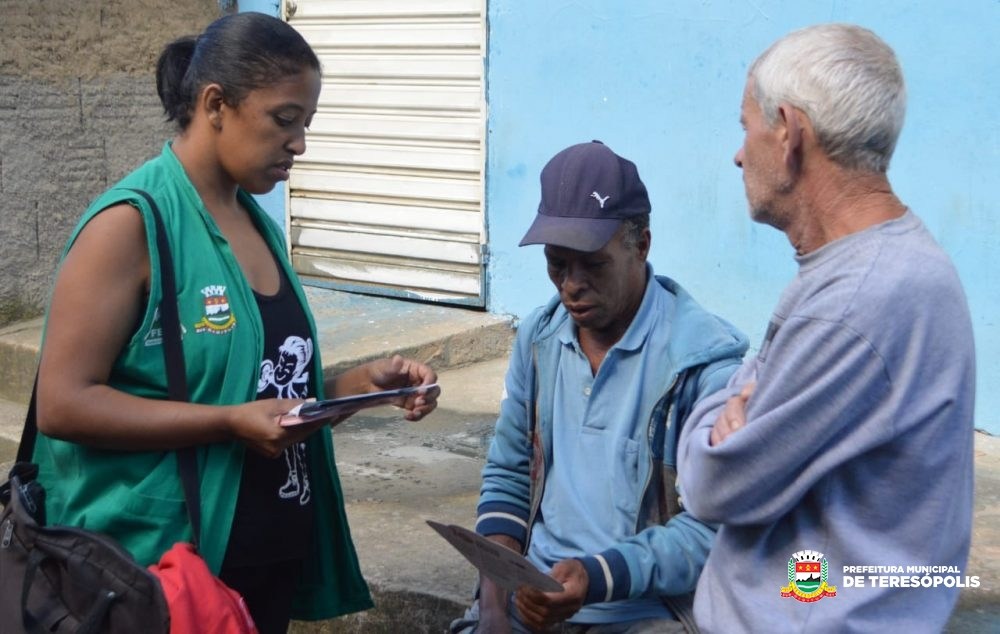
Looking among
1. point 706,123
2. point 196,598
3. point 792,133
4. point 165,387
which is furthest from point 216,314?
point 706,123

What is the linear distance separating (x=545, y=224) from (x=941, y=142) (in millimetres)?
2836

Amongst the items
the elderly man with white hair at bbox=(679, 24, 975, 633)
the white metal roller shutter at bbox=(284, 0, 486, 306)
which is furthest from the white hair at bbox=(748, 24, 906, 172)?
the white metal roller shutter at bbox=(284, 0, 486, 306)

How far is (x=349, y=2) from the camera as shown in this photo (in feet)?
22.7

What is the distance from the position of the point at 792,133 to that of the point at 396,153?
512 centimetres

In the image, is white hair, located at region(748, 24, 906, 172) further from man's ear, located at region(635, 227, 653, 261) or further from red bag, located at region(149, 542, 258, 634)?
red bag, located at region(149, 542, 258, 634)

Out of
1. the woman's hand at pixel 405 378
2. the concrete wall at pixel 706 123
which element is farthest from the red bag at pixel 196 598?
the concrete wall at pixel 706 123

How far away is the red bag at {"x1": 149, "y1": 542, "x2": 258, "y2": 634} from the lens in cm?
219

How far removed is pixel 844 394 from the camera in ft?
5.77

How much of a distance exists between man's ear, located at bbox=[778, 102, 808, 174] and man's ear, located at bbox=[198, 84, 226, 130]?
1098mm

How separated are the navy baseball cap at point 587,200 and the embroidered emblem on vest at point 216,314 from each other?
26.2 inches

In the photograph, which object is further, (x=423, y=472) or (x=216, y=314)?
(x=423, y=472)

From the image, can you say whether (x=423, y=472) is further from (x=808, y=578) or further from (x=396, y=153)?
(x=808, y=578)

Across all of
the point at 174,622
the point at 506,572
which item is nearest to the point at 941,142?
the point at 506,572

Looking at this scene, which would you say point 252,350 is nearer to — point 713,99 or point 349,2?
point 713,99
